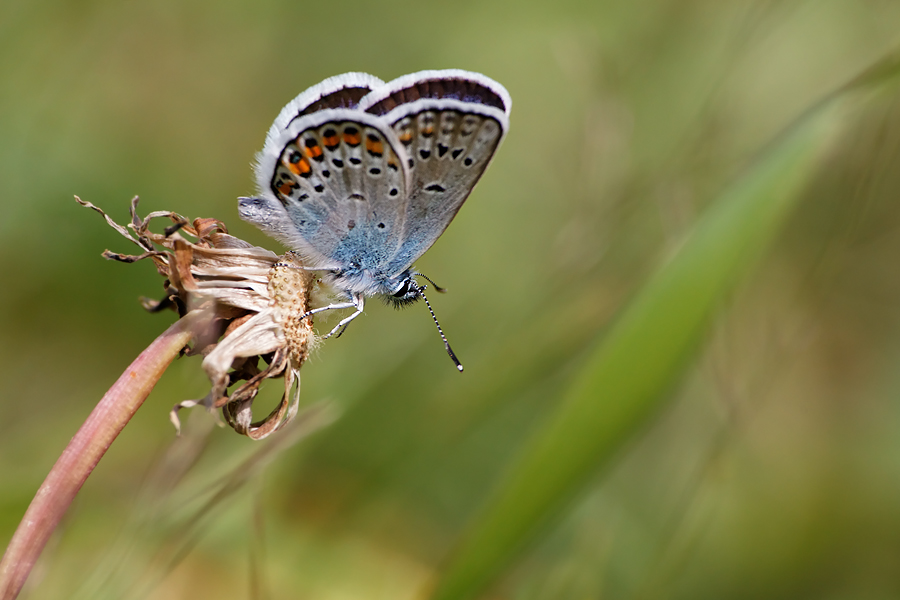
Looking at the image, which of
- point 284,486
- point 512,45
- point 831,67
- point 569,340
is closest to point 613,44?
point 512,45

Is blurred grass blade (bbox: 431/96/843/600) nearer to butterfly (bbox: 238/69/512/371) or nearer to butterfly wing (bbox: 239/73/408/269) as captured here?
butterfly (bbox: 238/69/512/371)

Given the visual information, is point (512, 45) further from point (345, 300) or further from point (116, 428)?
point (116, 428)

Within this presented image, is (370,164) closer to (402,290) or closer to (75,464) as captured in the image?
(402,290)

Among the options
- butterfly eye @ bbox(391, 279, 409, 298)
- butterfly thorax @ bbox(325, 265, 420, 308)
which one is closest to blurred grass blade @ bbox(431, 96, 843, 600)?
butterfly thorax @ bbox(325, 265, 420, 308)

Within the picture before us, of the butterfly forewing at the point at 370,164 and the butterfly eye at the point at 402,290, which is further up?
the butterfly forewing at the point at 370,164

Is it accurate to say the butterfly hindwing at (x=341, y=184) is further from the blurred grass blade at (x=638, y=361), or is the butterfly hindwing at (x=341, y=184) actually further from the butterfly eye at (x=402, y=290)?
the blurred grass blade at (x=638, y=361)

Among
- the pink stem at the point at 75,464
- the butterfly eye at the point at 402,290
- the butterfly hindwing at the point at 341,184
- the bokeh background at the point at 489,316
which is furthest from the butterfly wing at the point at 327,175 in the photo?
the pink stem at the point at 75,464

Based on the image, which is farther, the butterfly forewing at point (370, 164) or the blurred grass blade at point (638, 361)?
the butterfly forewing at point (370, 164)

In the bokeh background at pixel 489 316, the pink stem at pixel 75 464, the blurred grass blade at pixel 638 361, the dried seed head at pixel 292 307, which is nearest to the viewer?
the pink stem at pixel 75 464
